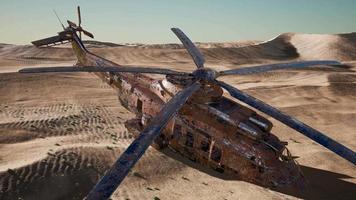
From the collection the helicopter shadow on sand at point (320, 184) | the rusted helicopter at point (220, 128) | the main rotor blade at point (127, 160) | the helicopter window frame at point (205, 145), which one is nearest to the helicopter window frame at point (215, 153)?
the rusted helicopter at point (220, 128)

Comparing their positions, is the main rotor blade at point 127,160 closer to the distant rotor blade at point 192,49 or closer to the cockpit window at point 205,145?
the cockpit window at point 205,145

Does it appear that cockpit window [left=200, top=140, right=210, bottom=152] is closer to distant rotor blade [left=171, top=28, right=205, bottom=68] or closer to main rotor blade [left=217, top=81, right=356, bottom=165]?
main rotor blade [left=217, top=81, right=356, bottom=165]

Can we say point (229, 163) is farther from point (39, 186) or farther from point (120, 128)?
point (120, 128)

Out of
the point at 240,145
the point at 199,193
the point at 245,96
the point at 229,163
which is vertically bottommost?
the point at 199,193

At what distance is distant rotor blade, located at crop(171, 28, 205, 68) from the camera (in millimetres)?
11823

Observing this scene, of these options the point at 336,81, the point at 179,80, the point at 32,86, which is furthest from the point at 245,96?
the point at 336,81

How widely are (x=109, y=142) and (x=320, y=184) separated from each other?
8.86 metres

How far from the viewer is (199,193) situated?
10.3m

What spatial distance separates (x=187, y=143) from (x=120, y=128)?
6.01 m

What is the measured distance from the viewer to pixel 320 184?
1144cm

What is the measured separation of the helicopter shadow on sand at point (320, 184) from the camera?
10.6 metres

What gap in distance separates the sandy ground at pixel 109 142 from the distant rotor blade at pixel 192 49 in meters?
4.07

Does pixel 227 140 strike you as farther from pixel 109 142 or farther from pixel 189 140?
pixel 109 142

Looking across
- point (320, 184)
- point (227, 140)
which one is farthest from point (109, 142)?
point (320, 184)
